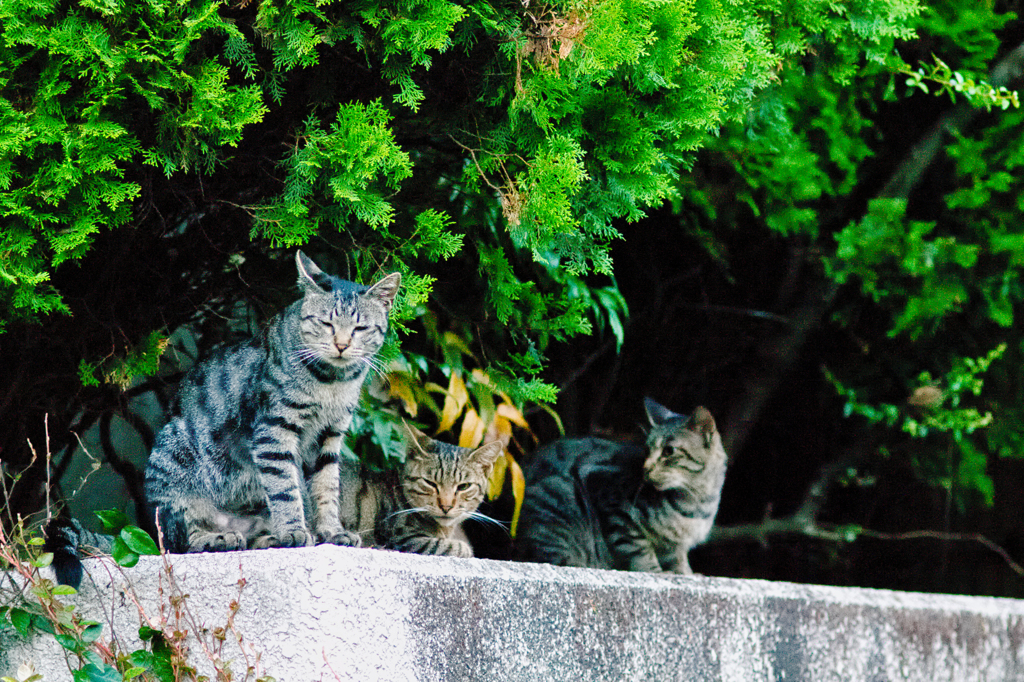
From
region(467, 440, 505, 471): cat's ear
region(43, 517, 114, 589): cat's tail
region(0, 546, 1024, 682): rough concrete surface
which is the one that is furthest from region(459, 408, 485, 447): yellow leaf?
region(43, 517, 114, 589): cat's tail

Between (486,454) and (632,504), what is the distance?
0.67 metres

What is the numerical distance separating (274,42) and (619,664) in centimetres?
156

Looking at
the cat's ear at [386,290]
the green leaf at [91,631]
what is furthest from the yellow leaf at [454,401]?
the green leaf at [91,631]

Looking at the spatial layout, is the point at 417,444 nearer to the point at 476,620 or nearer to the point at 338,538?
the point at 338,538

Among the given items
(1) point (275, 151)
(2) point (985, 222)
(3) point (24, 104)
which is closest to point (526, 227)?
(1) point (275, 151)

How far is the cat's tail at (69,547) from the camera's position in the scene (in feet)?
6.01

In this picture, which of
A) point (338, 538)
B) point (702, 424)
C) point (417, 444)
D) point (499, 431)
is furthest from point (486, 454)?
point (702, 424)

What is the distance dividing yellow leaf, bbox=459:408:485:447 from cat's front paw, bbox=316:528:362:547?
75 centimetres

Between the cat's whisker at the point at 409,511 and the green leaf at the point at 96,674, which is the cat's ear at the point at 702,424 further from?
the green leaf at the point at 96,674

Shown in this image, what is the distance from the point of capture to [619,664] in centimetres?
216

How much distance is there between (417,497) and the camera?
2330 millimetres

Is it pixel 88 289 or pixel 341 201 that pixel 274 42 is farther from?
pixel 88 289

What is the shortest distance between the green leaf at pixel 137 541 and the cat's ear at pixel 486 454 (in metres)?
0.87

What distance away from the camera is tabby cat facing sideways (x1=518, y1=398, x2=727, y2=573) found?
9.36ft
